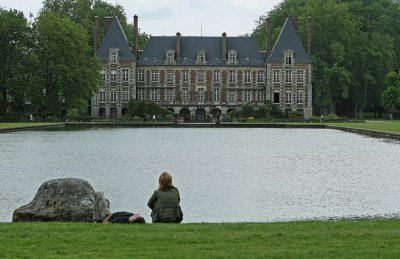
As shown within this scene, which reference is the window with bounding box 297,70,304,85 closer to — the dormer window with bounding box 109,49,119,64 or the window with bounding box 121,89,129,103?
the window with bounding box 121,89,129,103

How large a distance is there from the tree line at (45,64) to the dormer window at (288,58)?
22.3 m

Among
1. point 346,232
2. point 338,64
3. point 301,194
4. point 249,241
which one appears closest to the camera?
point 249,241

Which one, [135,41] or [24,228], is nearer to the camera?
[24,228]

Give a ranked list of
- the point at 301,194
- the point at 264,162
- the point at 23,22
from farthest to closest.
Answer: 1. the point at 23,22
2. the point at 264,162
3. the point at 301,194

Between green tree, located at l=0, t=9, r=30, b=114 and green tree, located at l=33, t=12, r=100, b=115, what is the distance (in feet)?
4.77

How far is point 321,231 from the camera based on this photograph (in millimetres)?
10234

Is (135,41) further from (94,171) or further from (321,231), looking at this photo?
(321,231)

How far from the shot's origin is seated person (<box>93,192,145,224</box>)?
434 inches

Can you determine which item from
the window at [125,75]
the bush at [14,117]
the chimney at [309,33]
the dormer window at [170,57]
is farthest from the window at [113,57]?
the chimney at [309,33]

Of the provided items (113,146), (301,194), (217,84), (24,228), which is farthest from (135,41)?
(24,228)

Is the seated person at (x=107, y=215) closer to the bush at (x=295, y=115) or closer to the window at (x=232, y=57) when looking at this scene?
the bush at (x=295, y=115)

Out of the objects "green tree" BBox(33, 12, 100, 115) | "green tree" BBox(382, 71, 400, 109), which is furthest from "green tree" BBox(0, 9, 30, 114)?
"green tree" BBox(382, 71, 400, 109)

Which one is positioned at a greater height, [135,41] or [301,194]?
[135,41]

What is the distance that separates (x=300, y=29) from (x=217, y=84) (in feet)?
37.1
